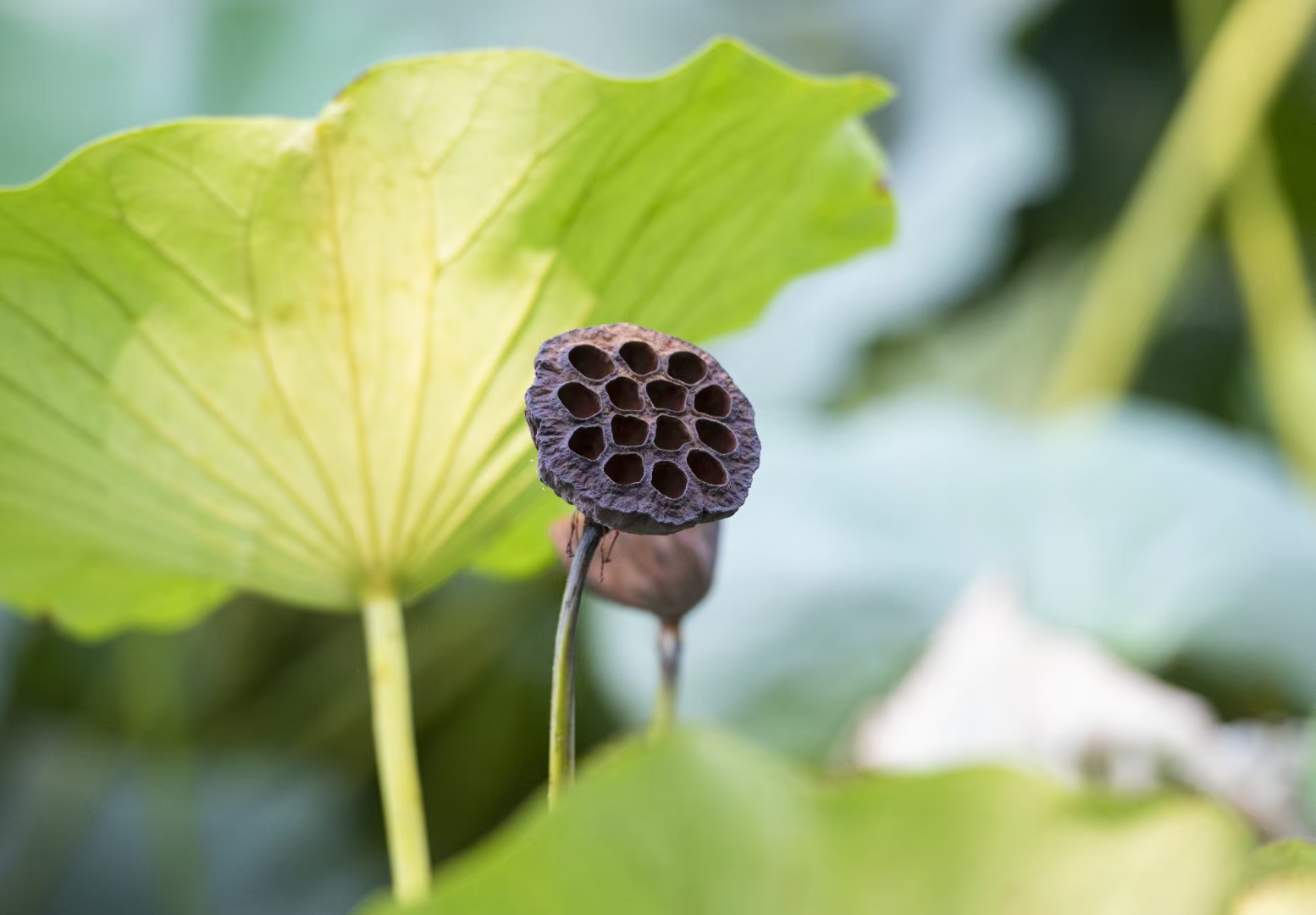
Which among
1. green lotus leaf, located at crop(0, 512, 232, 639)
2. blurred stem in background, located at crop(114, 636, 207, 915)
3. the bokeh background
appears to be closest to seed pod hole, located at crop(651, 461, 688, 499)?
green lotus leaf, located at crop(0, 512, 232, 639)

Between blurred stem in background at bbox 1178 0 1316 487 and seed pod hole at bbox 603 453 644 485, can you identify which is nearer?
seed pod hole at bbox 603 453 644 485

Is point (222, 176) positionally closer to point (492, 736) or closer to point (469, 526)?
point (469, 526)

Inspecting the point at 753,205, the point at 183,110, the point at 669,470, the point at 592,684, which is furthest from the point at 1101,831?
the point at 183,110

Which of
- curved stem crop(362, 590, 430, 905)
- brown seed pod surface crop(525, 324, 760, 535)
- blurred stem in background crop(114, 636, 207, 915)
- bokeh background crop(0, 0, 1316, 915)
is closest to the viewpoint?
brown seed pod surface crop(525, 324, 760, 535)

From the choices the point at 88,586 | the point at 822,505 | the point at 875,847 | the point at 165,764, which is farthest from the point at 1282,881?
the point at 165,764

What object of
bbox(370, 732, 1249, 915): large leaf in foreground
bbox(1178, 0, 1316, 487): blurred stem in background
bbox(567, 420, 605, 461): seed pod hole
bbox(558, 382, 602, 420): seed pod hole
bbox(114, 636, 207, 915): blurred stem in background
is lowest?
bbox(114, 636, 207, 915): blurred stem in background

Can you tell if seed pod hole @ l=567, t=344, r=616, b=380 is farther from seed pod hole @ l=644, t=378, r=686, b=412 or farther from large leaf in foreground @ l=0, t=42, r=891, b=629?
large leaf in foreground @ l=0, t=42, r=891, b=629
